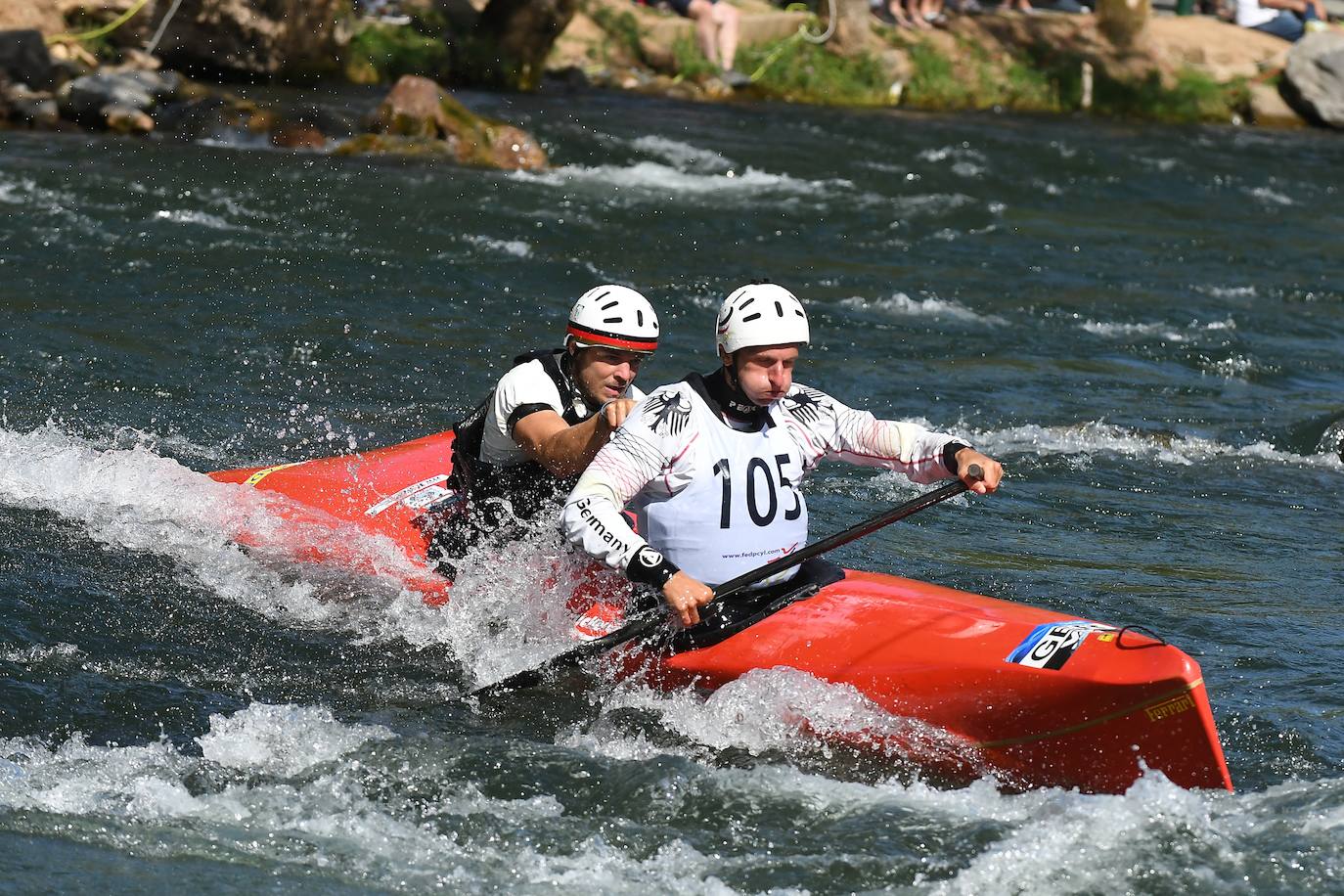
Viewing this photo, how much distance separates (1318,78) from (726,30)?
8.69m

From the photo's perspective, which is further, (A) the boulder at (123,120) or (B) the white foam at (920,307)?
(A) the boulder at (123,120)

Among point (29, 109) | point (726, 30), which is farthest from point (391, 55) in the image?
point (29, 109)

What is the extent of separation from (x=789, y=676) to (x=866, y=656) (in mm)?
248

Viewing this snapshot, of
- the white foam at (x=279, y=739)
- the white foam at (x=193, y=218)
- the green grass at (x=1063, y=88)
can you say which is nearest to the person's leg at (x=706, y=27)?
the green grass at (x=1063, y=88)

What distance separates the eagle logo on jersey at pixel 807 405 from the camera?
225 inches

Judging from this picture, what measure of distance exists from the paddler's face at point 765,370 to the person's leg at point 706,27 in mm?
17920

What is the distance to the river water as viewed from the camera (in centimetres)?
477

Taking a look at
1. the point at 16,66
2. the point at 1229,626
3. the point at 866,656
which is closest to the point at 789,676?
the point at 866,656

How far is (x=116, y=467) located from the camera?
25.5 ft

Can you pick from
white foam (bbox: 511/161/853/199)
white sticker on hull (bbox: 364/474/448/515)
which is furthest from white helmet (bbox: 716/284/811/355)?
white foam (bbox: 511/161/853/199)

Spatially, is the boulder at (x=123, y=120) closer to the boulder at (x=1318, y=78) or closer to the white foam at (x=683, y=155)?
the white foam at (x=683, y=155)

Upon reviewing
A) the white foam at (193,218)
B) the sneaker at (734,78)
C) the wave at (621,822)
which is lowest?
the wave at (621,822)

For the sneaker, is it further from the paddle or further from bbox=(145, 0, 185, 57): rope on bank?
the paddle

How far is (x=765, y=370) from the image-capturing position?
535cm
